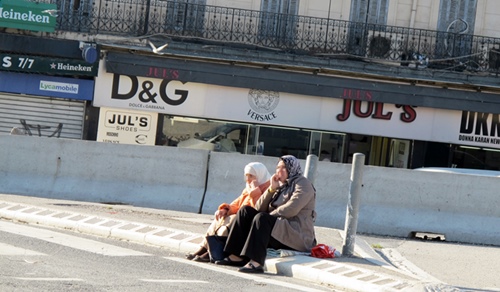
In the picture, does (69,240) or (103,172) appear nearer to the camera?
(69,240)

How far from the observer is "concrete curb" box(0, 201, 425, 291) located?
33.6ft

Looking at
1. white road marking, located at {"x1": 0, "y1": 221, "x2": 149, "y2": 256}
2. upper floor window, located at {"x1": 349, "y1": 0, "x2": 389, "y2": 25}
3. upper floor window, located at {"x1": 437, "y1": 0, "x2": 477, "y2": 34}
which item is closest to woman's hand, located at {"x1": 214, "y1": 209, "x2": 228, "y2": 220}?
white road marking, located at {"x1": 0, "y1": 221, "x2": 149, "y2": 256}

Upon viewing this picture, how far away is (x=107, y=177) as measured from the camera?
18.6 meters

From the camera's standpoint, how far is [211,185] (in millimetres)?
18359

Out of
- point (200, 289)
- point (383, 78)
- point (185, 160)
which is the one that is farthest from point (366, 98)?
point (200, 289)

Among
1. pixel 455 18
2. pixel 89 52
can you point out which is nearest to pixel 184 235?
pixel 89 52

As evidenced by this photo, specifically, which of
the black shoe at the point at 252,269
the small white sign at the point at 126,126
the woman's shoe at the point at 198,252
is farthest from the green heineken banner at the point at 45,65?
the black shoe at the point at 252,269

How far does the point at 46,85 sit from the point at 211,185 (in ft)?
39.0

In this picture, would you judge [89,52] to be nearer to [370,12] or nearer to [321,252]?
[370,12]

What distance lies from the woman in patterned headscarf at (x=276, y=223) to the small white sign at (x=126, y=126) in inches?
690

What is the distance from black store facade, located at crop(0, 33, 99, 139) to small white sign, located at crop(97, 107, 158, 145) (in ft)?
1.52

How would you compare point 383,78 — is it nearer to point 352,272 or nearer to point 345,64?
point 345,64

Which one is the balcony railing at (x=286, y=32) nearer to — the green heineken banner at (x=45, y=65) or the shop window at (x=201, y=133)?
the green heineken banner at (x=45, y=65)

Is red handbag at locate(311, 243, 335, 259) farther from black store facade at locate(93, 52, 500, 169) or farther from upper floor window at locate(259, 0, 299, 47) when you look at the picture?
upper floor window at locate(259, 0, 299, 47)
